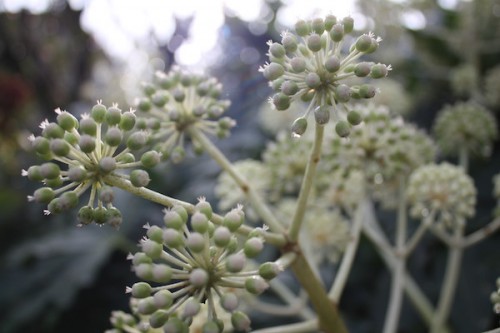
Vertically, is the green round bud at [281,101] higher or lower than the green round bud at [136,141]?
lower

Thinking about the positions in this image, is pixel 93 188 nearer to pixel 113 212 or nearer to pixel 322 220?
pixel 113 212

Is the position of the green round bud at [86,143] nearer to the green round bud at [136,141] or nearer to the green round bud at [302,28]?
the green round bud at [136,141]

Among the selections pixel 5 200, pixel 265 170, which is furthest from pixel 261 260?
pixel 5 200

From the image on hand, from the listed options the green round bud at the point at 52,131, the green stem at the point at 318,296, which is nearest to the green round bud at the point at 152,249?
the green round bud at the point at 52,131

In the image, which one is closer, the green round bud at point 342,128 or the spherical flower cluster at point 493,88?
the green round bud at point 342,128

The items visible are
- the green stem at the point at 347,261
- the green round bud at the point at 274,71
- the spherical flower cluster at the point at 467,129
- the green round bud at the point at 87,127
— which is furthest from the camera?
the spherical flower cluster at the point at 467,129

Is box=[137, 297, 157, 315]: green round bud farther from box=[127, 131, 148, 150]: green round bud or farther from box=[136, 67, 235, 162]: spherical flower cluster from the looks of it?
box=[136, 67, 235, 162]: spherical flower cluster

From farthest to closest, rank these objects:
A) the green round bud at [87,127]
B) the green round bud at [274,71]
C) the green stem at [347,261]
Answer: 1. the green stem at [347,261]
2. the green round bud at [274,71]
3. the green round bud at [87,127]
